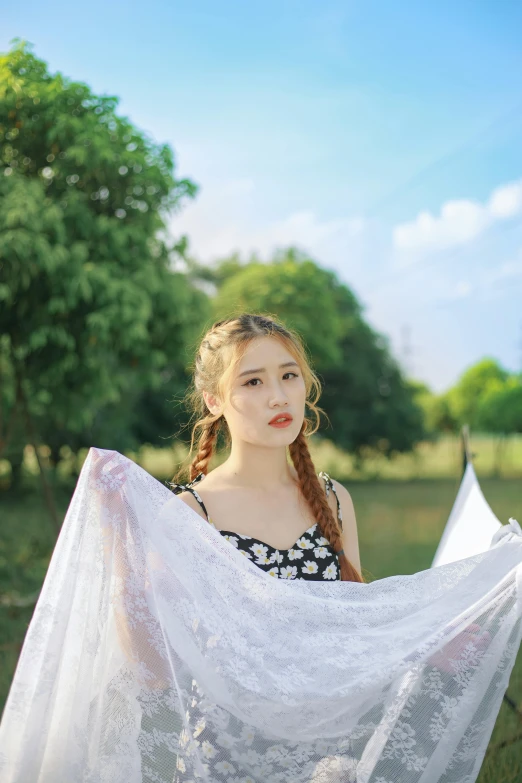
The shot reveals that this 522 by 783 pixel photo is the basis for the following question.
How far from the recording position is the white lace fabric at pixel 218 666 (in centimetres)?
172

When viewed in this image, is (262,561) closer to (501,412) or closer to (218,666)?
(218,666)

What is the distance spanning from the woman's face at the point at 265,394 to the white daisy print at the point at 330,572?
13.9 inches

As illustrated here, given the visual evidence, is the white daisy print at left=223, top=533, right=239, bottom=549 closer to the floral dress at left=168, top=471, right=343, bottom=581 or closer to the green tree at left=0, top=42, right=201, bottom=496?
the floral dress at left=168, top=471, right=343, bottom=581

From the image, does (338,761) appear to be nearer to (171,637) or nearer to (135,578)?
(171,637)

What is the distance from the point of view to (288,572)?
2012 mm

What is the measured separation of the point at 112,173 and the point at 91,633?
411cm

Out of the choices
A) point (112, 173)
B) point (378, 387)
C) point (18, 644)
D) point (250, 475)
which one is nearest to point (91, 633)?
point (250, 475)

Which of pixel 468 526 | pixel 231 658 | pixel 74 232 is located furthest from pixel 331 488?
pixel 74 232

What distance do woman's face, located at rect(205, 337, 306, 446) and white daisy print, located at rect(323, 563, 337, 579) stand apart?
0.35m

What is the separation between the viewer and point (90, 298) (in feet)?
17.3

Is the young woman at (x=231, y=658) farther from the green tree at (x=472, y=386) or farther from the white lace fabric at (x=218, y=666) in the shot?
the green tree at (x=472, y=386)

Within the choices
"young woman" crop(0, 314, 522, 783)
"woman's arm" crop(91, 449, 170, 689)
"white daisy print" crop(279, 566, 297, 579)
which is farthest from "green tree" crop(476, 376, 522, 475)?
"woman's arm" crop(91, 449, 170, 689)

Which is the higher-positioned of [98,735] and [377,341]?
[377,341]

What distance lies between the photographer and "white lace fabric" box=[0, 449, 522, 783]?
5.65 ft
